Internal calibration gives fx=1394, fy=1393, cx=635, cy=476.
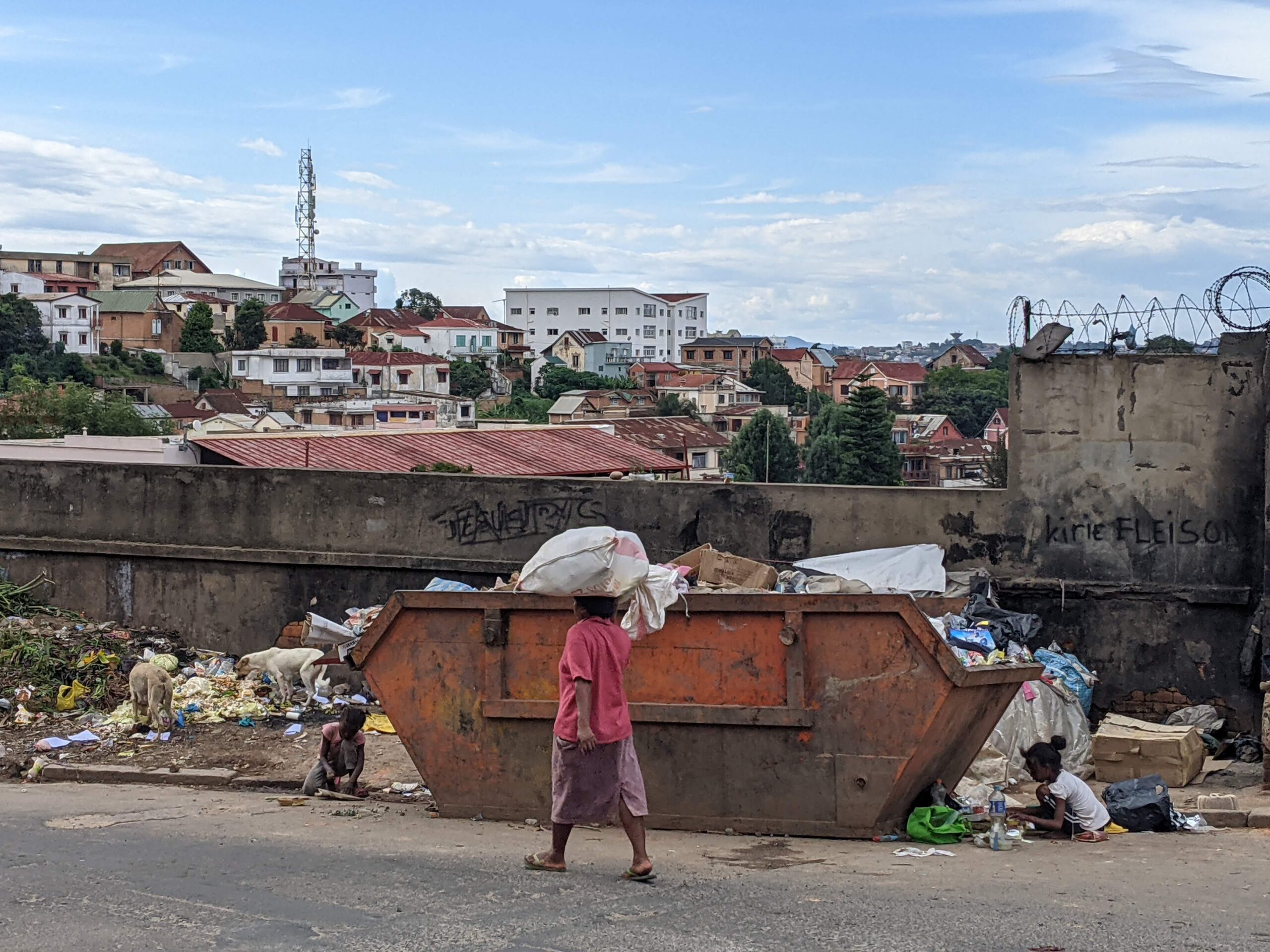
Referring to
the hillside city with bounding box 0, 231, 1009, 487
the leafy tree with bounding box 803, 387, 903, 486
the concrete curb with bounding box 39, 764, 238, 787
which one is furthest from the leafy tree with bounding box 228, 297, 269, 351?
the concrete curb with bounding box 39, 764, 238, 787

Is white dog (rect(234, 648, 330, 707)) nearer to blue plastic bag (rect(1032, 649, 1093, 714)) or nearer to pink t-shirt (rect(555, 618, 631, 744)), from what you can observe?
pink t-shirt (rect(555, 618, 631, 744))

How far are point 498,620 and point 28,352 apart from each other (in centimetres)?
8003

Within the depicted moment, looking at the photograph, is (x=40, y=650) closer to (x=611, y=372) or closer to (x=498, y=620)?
(x=498, y=620)

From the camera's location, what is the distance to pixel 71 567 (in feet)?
38.5

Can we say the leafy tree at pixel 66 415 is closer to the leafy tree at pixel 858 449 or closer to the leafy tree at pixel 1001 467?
the leafy tree at pixel 858 449

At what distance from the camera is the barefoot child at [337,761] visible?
800 cm

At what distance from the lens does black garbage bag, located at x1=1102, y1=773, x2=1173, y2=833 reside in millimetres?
7102

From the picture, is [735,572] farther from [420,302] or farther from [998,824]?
[420,302]

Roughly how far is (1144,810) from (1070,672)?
2372mm

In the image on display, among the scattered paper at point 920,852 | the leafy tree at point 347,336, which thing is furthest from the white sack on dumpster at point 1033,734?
the leafy tree at point 347,336

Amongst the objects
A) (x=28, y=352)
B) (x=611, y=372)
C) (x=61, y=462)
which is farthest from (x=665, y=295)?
(x=61, y=462)

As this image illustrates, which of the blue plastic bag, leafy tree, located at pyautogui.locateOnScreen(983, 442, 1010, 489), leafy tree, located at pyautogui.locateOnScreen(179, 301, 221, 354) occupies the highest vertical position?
leafy tree, located at pyautogui.locateOnScreen(179, 301, 221, 354)

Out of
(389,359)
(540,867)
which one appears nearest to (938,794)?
(540,867)

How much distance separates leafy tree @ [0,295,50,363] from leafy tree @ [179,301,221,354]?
10527mm
